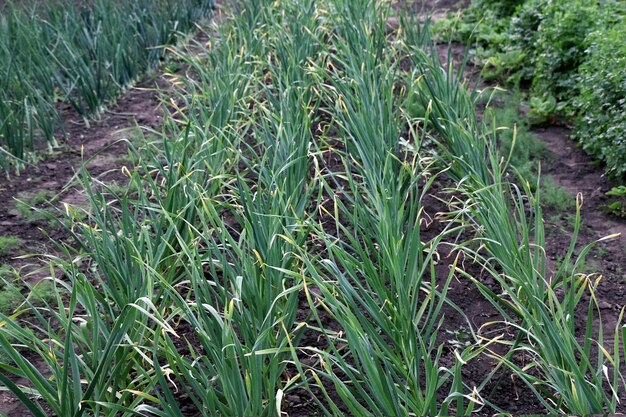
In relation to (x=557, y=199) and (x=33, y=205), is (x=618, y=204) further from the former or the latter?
(x=33, y=205)

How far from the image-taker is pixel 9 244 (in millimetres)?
3385

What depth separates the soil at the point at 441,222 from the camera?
8.03 ft

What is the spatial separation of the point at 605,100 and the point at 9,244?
294cm

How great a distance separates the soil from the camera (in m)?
2.45

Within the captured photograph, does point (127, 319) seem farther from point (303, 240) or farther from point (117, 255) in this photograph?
point (303, 240)

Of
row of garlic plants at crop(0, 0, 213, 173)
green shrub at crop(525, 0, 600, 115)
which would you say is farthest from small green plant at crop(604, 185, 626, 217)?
row of garlic plants at crop(0, 0, 213, 173)

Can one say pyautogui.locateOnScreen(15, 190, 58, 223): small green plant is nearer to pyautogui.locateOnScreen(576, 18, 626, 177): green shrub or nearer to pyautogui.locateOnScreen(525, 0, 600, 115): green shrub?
pyautogui.locateOnScreen(576, 18, 626, 177): green shrub

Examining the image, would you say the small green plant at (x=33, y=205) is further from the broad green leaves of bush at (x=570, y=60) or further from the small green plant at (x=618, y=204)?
the small green plant at (x=618, y=204)

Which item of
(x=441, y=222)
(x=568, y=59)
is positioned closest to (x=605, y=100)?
(x=568, y=59)

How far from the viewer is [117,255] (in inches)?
94.4

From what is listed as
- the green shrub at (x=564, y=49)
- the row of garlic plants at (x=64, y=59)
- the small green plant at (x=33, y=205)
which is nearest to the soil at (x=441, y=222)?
the small green plant at (x=33, y=205)

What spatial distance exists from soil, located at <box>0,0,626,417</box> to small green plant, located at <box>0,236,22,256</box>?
23 millimetres

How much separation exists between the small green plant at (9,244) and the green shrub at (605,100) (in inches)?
110

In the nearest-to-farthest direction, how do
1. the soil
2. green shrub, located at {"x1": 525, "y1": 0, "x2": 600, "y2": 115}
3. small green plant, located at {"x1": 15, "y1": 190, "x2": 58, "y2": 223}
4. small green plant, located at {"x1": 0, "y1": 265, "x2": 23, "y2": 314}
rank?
the soil, small green plant, located at {"x1": 0, "y1": 265, "x2": 23, "y2": 314}, small green plant, located at {"x1": 15, "y1": 190, "x2": 58, "y2": 223}, green shrub, located at {"x1": 525, "y1": 0, "x2": 600, "y2": 115}
